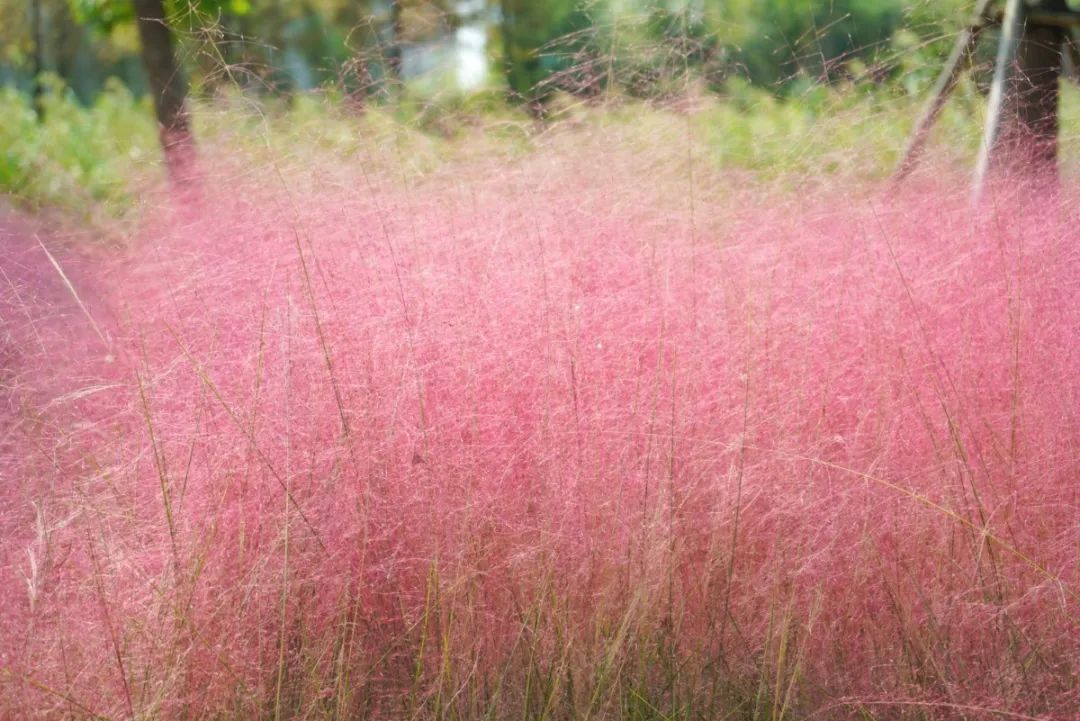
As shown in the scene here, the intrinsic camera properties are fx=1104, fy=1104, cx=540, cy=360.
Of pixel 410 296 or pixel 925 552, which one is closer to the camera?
pixel 925 552

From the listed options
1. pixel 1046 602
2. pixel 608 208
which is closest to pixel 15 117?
pixel 608 208

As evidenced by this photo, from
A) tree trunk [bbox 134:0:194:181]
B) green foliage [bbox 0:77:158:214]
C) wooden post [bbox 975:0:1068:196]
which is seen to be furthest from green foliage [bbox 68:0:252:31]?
wooden post [bbox 975:0:1068:196]

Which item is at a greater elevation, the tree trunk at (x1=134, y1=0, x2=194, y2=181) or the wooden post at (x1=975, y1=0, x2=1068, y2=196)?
the tree trunk at (x1=134, y1=0, x2=194, y2=181)

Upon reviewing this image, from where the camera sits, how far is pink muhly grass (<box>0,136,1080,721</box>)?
1.88 m

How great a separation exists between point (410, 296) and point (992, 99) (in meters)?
2.18

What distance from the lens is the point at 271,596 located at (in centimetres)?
192

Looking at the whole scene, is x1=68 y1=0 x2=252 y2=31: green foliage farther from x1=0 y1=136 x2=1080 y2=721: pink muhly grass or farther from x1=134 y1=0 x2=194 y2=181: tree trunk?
x1=0 y1=136 x2=1080 y2=721: pink muhly grass

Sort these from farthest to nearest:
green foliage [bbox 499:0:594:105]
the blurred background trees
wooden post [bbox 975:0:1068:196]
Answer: green foliage [bbox 499:0:594:105] < wooden post [bbox 975:0:1068:196] < the blurred background trees

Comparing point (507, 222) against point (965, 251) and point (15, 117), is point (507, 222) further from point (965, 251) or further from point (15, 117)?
point (15, 117)

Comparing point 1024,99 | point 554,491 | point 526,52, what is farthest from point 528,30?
point 554,491

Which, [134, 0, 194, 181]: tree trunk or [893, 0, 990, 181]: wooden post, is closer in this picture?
[893, 0, 990, 181]: wooden post

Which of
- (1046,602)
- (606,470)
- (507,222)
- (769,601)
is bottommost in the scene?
(1046,602)

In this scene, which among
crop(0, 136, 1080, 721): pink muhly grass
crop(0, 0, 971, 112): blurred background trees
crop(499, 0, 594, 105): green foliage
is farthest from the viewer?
crop(499, 0, 594, 105): green foliage

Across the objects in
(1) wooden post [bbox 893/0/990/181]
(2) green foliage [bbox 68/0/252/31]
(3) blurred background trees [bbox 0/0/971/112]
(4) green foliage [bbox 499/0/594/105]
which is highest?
(2) green foliage [bbox 68/0/252/31]
